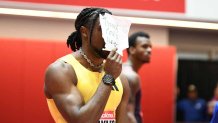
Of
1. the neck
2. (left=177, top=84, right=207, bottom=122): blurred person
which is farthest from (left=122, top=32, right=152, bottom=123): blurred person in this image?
(left=177, top=84, right=207, bottom=122): blurred person

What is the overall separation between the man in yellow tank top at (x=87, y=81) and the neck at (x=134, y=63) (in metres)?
2.02

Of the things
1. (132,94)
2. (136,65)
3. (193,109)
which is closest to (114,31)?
(132,94)

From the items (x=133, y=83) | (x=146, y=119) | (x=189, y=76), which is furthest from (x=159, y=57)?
(x=189, y=76)

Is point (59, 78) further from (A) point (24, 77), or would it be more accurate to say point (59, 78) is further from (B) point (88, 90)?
(A) point (24, 77)

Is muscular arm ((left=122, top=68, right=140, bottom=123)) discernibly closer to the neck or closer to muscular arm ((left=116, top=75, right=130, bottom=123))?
the neck

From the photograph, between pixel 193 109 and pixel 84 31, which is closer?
pixel 84 31

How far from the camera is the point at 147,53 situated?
4.37 meters

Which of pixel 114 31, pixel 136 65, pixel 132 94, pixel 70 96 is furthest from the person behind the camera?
pixel 136 65

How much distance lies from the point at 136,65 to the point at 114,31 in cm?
247

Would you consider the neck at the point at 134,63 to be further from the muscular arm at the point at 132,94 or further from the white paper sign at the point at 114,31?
the white paper sign at the point at 114,31

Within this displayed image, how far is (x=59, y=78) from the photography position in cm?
201

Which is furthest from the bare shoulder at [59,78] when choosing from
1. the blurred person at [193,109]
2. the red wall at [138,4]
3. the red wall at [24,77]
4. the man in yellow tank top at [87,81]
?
the blurred person at [193,109]

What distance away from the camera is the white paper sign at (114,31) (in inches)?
73.2

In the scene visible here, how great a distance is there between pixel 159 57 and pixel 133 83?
4.04 feet
